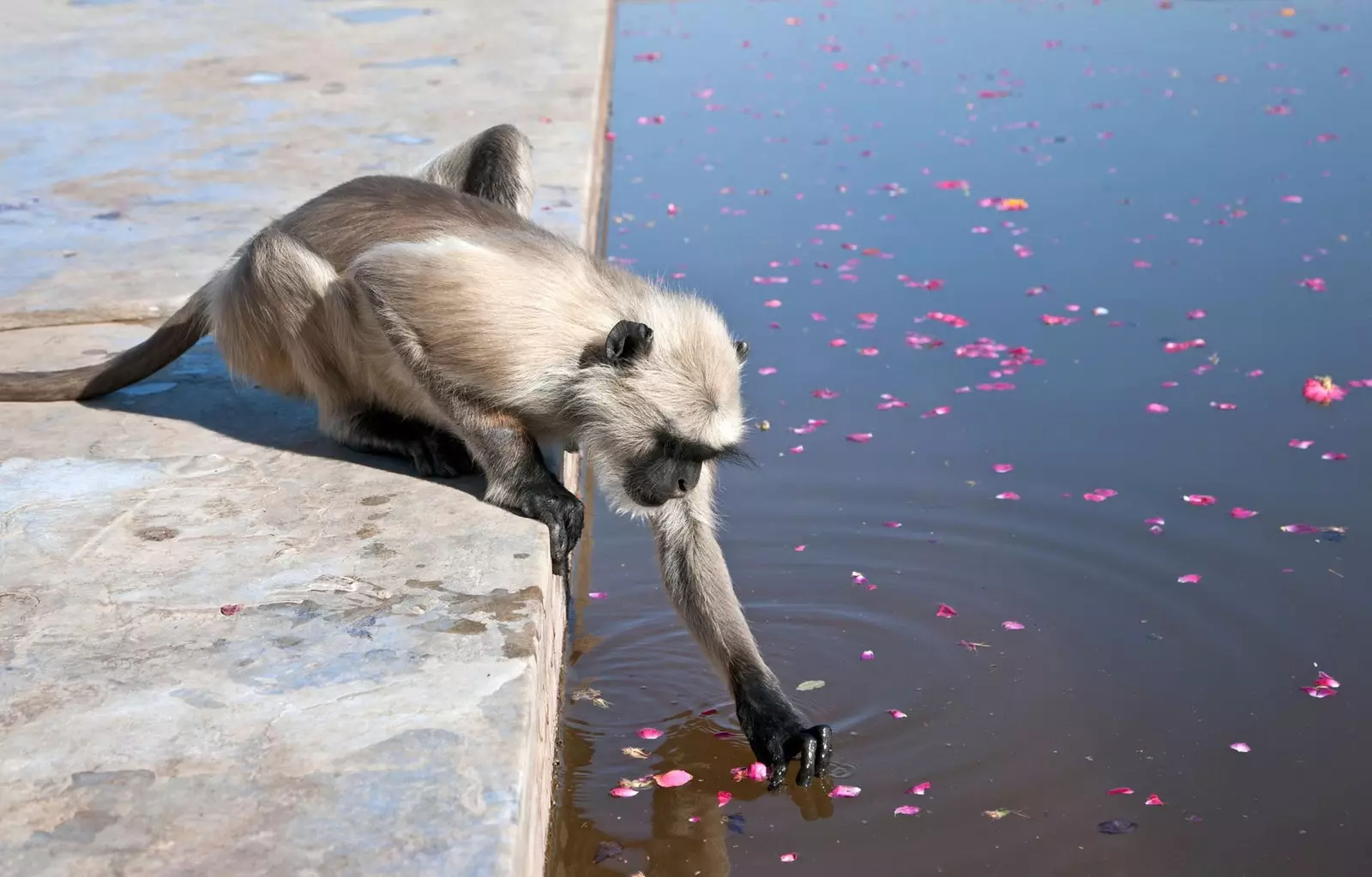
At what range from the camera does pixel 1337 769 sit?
149 inches

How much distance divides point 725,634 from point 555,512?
0.56 m

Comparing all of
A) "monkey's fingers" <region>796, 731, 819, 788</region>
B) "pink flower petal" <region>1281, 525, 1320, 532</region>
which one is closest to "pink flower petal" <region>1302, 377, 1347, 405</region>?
"pink flower petal" <region>1281, 525, 1320, 532</region>

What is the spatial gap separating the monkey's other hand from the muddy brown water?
66 centimetres

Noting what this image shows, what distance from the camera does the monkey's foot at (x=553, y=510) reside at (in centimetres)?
358

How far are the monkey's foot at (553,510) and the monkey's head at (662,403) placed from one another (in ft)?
0.36

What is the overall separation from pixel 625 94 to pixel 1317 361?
658cm

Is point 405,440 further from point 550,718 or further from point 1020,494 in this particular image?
point 1020,494

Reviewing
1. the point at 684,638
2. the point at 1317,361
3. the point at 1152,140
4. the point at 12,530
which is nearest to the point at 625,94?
the point at 1152,140

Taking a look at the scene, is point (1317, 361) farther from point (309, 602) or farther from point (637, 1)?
point (637, 1)

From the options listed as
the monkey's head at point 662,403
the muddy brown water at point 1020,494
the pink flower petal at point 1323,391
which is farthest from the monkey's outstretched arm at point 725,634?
the pink flower petal at point 1323,391

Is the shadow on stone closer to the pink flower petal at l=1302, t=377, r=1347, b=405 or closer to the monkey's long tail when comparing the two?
the monkey's long tail

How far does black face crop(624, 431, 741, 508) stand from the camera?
3549mm

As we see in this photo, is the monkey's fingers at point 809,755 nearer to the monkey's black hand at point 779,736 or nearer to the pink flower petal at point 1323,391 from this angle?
the monkey's black hand at point 779,736

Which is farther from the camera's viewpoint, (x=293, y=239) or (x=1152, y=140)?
(x=1152, y=140)
